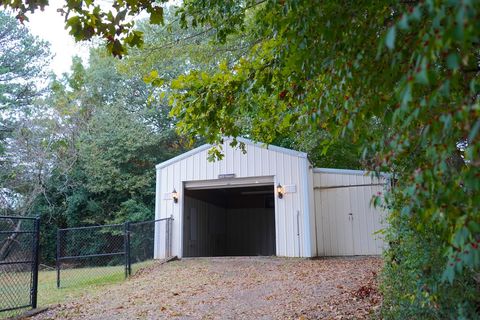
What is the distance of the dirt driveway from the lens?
Answer: 5.19 m

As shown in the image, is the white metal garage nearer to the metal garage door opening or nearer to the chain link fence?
the chain link fence

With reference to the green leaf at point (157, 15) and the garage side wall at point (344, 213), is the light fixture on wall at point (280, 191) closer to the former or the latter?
the garage side wall at point (344, 213)

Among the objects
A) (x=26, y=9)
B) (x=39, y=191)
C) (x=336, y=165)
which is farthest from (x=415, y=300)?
(x=39, y=191)

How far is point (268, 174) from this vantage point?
10.8 meters

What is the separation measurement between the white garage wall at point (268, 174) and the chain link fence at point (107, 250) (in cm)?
32

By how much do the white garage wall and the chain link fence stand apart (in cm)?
32

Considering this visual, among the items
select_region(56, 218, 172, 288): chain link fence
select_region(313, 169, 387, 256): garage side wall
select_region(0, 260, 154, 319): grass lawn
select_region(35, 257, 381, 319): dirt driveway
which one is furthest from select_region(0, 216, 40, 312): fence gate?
select_region(313, 169, 387, 256): garage side wall

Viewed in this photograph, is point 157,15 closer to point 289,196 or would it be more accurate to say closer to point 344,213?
point 289,196

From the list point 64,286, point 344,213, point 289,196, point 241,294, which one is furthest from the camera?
point 344,213

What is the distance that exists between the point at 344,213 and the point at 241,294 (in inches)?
208

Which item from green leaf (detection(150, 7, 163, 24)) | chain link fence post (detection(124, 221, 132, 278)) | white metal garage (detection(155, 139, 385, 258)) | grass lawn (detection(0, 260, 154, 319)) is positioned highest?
green leaf (detection(150, 7, 163, 24))

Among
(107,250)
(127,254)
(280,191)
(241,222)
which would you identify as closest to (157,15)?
(127,254)

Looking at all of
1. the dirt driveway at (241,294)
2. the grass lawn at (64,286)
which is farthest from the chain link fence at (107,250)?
the dirt driveway at (241,294)

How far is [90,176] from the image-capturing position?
15.5 metres
